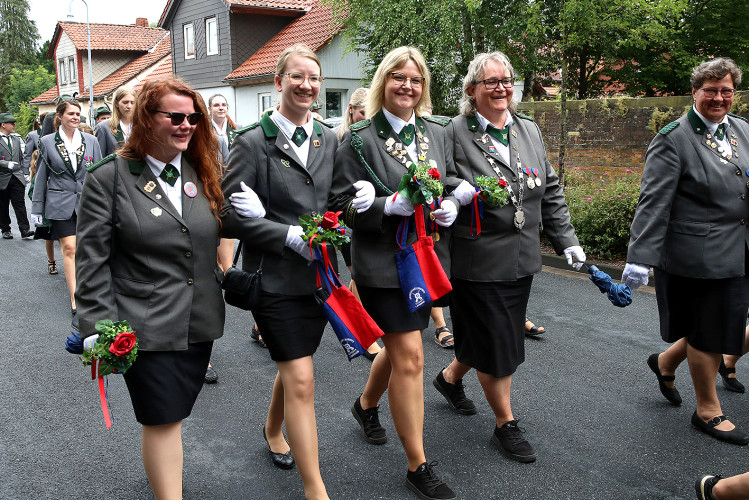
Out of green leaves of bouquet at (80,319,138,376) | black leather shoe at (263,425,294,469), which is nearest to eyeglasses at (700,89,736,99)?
black leather shoe at (263,425,294,469)

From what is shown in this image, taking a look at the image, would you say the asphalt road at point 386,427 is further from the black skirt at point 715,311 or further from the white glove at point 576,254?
the white glove at point 576,254

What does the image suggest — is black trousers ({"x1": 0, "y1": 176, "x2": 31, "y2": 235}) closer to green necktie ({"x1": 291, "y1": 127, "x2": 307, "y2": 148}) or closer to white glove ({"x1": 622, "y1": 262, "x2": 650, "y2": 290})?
green necktie ({"x1": 291, "y1": 127, "x2": 307, "y2": 148})

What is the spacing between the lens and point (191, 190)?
2.95 meters

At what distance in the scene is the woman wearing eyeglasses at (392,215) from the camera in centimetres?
335

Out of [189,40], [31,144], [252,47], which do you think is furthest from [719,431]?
[189,40]

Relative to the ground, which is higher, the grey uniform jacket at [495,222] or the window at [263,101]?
the window at [263,101]

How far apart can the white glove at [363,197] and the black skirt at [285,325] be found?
46 cm

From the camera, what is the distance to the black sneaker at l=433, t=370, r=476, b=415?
174 inches

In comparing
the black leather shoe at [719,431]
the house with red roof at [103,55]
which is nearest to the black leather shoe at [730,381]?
the black leather shoe at [719,431]

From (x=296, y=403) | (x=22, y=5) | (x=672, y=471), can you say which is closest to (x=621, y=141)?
(x=672, y=471)

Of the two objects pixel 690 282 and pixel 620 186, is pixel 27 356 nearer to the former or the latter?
pixel 690 282

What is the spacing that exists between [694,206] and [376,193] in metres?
1.87

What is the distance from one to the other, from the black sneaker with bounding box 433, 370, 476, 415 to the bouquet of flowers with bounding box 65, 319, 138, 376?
7.56 ft

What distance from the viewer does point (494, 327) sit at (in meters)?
3.74
